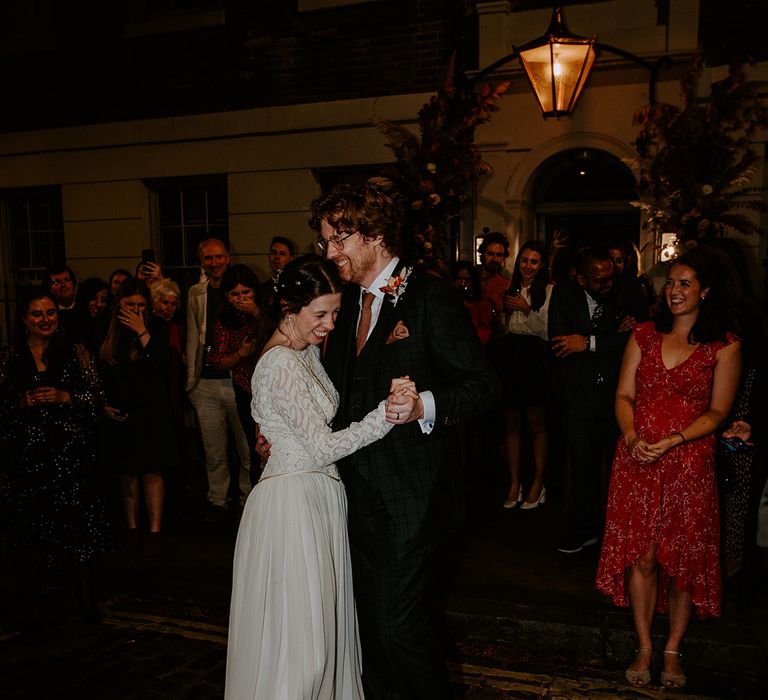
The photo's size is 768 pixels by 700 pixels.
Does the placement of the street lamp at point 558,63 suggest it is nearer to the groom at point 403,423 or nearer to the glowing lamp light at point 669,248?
the glowing lamp light at point 669,248

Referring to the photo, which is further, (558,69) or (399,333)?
(558,69)

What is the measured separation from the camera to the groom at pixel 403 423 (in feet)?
9.61

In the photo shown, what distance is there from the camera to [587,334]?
526 centimetres

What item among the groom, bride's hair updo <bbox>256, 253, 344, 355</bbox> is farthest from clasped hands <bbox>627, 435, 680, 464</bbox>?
bride's hair updo <bbox>256, 253, 344, 355</bbox>

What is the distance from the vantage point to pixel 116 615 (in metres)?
5.00

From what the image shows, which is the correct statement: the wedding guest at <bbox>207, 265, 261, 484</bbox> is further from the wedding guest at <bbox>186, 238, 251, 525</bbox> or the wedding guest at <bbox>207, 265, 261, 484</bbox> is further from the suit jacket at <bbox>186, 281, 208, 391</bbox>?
the suit jacket at <bbox>186, 281, 208, 391</bbox>

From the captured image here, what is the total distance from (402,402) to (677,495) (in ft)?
6.35

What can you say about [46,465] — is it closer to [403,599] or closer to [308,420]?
[308,420]

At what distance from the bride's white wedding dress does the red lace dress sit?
163 cm

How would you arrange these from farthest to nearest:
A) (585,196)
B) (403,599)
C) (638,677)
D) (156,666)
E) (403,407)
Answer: (585,196)
(156,666)
(638,677)
(403,599)
(403,407)

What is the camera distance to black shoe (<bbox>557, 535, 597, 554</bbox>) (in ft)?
17.4

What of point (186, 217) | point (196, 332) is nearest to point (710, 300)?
point (196, 332)

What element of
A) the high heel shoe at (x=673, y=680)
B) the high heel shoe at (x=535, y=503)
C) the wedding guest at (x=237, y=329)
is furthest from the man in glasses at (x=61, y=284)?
the high heel shoe at (x=673, y=680)

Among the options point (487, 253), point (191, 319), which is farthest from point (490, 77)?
point (191, 319)
